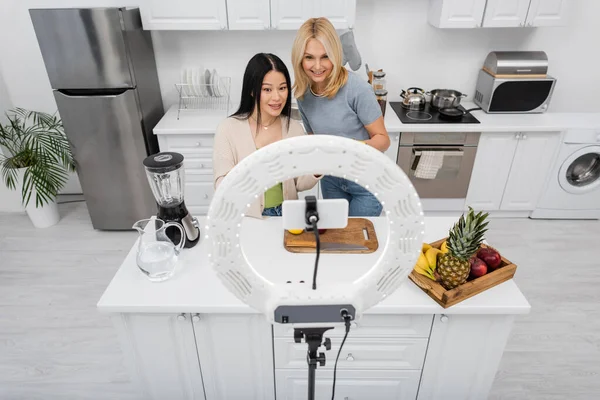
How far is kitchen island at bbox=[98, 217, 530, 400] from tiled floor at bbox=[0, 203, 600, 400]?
662 millimetres

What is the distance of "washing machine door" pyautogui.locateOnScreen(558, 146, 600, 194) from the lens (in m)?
3.05

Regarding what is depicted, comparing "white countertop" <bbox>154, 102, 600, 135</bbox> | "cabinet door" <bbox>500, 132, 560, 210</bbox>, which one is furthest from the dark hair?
"cabinet door" <bbox>500, 132, 560, 210</bbox>

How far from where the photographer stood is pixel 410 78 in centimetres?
338

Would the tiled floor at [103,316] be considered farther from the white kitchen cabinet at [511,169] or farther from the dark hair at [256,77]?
the dark hair at [256,77]

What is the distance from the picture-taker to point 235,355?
4.92 ft

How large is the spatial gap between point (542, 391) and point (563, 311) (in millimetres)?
658

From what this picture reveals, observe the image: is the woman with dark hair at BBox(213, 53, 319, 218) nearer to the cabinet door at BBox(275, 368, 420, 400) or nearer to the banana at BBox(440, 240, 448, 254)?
the banana at BBox(440, 240, 448, 254)

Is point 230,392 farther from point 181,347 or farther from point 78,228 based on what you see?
point 78,228

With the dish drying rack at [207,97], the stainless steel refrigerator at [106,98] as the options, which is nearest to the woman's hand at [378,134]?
the dish drying rack at [207,97]

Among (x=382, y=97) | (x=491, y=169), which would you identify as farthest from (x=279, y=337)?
(x=491, y=169)

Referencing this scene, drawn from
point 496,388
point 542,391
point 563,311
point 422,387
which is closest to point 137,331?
point 422,387

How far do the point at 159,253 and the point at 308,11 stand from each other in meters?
2.07

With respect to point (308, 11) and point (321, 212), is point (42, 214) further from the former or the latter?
point (321, 212)

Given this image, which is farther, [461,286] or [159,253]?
[159,253]
